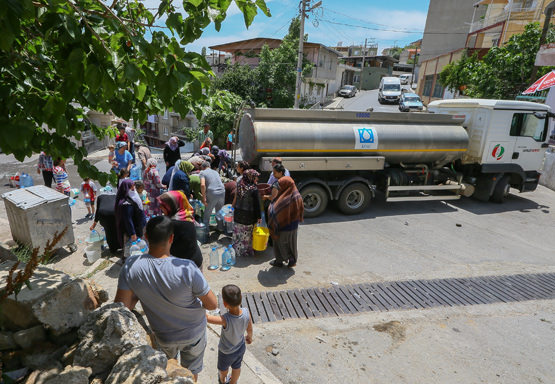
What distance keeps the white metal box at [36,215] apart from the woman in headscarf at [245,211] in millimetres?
2528

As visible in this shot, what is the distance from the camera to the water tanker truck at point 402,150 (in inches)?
297

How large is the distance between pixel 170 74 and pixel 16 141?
0.88m

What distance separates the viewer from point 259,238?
18.6 ft

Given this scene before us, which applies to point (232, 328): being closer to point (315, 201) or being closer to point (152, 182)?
point (152, 182)

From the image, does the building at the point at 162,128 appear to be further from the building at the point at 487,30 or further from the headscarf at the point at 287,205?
the headscarf at the point at 287,205

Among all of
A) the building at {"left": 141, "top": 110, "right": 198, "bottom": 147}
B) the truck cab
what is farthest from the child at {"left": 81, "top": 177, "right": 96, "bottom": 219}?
the building at {"left": 141, "top": 110, "right": 198, "bottom": 147}

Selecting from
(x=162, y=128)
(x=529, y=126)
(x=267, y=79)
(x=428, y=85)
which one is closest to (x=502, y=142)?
(x=529, y=126)

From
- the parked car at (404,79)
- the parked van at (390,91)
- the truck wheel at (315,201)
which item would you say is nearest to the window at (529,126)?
the truck wheel at (315,201)

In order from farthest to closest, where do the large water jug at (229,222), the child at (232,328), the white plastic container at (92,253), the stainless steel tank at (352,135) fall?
the stainless steel tank at (352,135)
the large water jug at (229,222)
the white plastic container at (92,253)
the child at (232,328)

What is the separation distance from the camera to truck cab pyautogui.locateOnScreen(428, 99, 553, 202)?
8.83 meters

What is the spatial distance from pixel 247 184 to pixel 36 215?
3123 mm

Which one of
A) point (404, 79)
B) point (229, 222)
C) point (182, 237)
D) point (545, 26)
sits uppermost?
point (404, 79)

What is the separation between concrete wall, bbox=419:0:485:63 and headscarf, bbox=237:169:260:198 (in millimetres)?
43234

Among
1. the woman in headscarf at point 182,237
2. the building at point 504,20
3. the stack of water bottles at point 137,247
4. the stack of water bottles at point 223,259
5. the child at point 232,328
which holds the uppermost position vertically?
the building at point 504,20
